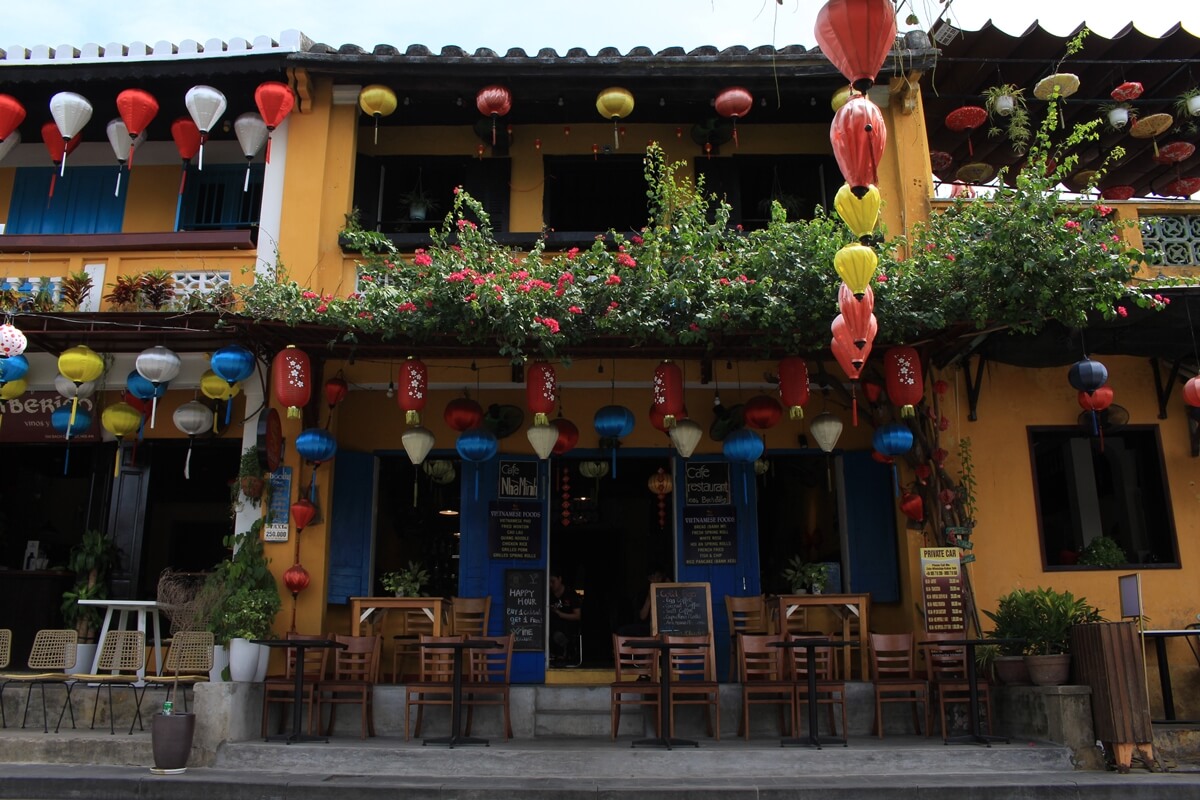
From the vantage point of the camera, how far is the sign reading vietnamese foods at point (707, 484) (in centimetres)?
1137

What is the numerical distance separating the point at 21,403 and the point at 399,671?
5.75 metres

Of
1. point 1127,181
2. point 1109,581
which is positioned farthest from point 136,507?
point 1127,181

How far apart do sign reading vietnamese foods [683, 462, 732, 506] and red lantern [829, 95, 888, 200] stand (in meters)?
5.31

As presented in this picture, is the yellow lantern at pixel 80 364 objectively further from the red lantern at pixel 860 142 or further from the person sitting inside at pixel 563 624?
the red lantern at pixel 860 142

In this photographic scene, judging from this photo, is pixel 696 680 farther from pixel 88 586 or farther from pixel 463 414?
pixel 88 586

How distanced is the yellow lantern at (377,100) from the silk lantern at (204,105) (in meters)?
1.53

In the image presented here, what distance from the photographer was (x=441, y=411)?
1164 centimetres

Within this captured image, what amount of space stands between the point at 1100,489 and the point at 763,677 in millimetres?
4683

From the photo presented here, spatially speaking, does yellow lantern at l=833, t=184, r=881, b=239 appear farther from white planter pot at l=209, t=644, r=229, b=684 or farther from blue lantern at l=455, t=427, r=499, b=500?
white planter pot at l=209, t=644, r=229, b=684

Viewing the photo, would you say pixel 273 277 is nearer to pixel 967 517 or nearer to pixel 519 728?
pixel 519 728

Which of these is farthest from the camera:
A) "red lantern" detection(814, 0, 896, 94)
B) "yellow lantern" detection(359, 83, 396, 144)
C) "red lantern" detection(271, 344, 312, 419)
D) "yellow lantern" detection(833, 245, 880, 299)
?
"yellow lantern" detection(359, 83, 396, 144)

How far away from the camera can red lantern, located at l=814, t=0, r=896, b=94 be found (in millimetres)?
6125

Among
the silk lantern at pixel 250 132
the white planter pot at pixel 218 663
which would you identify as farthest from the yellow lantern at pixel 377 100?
the white planter pot at pixel 218 663

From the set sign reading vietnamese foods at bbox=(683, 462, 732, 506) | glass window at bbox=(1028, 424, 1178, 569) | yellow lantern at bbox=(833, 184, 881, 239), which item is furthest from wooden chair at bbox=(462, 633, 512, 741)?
glass window at bbox=(1028, 424, 1178, 569)
